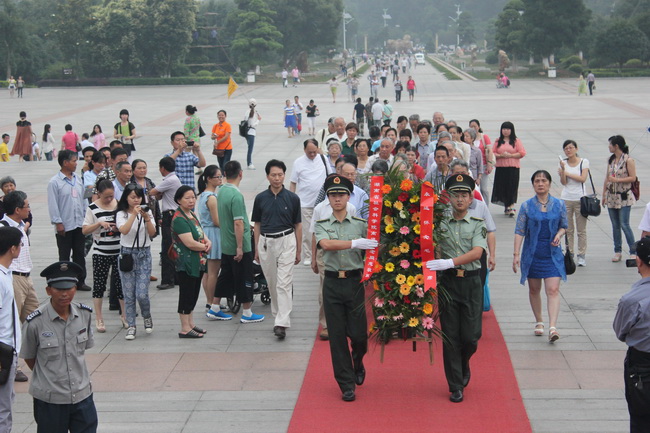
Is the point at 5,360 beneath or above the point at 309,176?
beneath

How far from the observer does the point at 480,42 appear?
145750 mm

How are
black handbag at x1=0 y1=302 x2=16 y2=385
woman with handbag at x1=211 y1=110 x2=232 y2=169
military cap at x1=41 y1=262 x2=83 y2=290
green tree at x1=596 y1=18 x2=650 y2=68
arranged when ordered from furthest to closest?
green tree at x1=596 y1=18 x2=650 y2=68 < woman with handbag at x1=211 y1=110 x2=232 y2=169 < black handbag at x1=0 y1=302 x2=16 y2=385 < military cap at x1=41 y1=262 x2=83 y2=290

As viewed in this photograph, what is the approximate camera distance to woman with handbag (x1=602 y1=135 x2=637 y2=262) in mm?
11188

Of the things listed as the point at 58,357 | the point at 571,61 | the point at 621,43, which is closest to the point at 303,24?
the point at 571,61

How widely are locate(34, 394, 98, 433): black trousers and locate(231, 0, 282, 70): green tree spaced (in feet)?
209

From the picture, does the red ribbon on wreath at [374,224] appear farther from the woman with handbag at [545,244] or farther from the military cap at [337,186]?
the woman with handbag at [545,244]

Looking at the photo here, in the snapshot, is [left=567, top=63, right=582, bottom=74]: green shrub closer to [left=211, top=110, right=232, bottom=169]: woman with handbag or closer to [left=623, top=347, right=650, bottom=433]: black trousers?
[left=211, top=110, right=232, bottom=169]: woman with handbag

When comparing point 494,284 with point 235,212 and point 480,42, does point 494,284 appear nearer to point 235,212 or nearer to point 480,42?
point 235,212

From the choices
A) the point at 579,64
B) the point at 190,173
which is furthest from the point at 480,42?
the point at 190,173

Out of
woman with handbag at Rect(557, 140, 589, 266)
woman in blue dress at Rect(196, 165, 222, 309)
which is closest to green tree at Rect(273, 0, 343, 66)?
woman with handbag at Rect(557, 140, 589, 266)

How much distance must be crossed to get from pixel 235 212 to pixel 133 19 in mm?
58156

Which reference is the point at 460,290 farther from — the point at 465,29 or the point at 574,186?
the point at 465,29

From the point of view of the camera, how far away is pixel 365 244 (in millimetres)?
6949

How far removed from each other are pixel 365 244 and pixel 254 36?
212 feet
